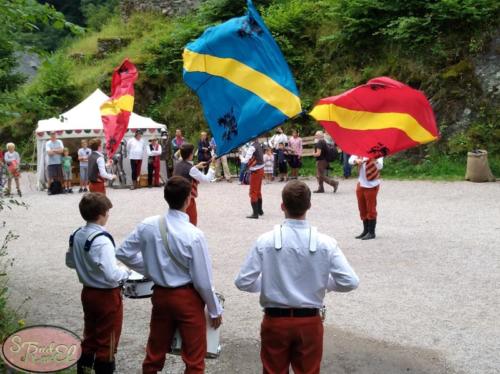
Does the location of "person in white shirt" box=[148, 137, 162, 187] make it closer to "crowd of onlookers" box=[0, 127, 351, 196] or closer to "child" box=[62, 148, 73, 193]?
"crowd of onlookers" box=[0, 127, 351, 196]

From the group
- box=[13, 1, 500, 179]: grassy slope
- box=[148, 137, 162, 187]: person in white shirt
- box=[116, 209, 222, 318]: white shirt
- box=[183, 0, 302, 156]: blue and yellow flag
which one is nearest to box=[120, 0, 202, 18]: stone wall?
box=[13, 1, 500, 179]: grassy slope

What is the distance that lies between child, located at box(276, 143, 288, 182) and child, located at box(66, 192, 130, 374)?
17686 mm

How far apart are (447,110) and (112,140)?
12.7 metres

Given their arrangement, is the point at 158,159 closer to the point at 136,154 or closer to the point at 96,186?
the point at 136,154

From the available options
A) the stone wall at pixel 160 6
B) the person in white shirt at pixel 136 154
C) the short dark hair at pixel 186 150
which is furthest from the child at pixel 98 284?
the stone wall at pixel 160 6

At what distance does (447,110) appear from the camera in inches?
900

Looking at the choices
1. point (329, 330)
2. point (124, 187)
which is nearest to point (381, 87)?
point (329, 330)

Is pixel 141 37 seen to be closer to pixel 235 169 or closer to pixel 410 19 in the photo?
pixel 235 169

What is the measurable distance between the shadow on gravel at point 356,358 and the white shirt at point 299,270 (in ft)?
6.14

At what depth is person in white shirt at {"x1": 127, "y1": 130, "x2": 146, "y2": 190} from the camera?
889 inches

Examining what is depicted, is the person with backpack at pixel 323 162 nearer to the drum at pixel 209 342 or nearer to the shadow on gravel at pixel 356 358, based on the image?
the shadow on gravel at pixel 356 358

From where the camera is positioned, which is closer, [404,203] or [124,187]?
[404,203]

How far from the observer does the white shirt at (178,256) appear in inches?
188

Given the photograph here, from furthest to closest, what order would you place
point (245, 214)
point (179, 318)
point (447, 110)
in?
1. point (447, 110)
2. point (245, 214)
3. point (179, 318)
